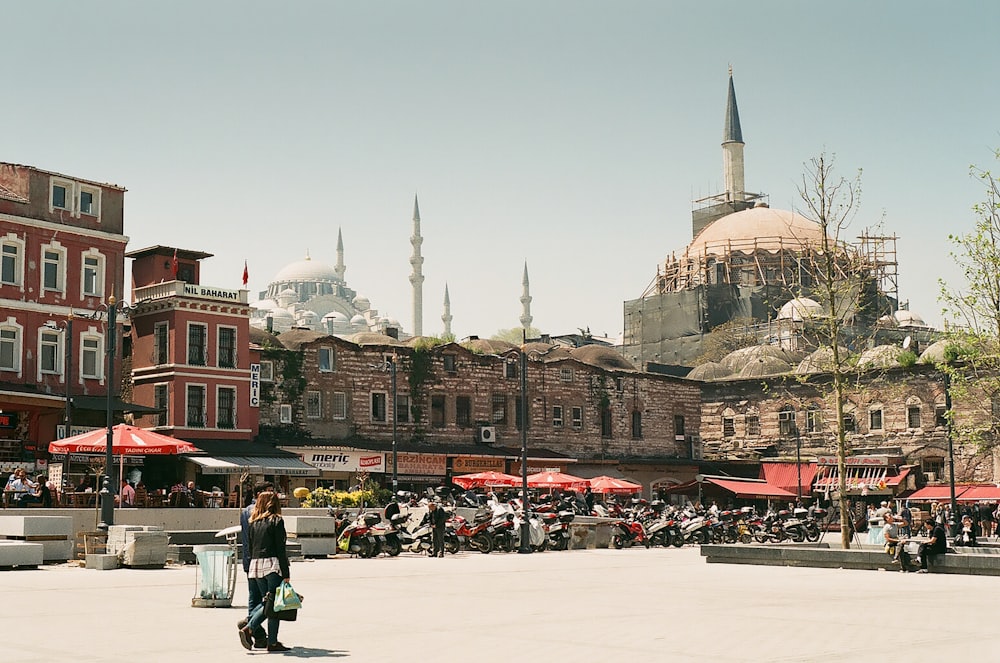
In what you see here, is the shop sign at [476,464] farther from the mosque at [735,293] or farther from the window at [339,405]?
the mosque at [735,293]

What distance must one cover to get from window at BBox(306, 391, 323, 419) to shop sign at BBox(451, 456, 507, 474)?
6.69 meters

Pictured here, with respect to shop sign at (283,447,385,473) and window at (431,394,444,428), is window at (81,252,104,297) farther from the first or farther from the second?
window at (431,394,444,428)

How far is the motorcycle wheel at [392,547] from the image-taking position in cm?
3011

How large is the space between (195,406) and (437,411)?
508 inches

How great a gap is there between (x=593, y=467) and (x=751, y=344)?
24.6 m

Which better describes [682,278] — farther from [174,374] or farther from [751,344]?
[174,374]

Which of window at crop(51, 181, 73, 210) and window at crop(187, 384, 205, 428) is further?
window at crop(187, 384, 205, 428)

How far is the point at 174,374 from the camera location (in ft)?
154

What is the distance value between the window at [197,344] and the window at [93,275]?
165 inches

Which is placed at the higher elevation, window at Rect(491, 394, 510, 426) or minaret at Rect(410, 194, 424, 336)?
minaret at Rect(410, 194, 424, 336)

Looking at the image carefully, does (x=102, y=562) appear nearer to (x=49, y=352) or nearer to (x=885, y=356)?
(x=49, y=352)

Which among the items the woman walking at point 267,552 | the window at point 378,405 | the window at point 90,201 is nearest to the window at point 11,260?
the window at point 90,201

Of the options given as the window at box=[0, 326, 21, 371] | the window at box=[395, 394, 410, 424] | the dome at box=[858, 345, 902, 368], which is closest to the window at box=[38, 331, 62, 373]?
the window at box=[0, 326, 21, 371]

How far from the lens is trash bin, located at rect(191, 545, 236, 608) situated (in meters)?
15.8
